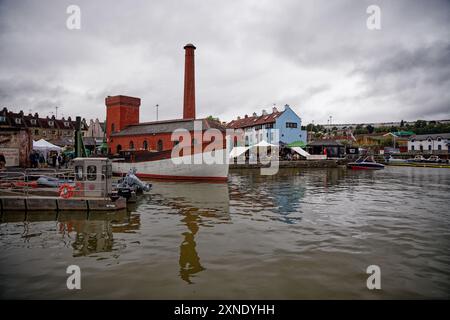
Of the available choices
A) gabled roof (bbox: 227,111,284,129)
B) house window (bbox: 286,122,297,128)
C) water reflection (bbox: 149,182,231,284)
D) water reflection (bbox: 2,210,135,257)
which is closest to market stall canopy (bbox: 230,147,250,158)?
gabled roof (bbox: 227,111,284,129)

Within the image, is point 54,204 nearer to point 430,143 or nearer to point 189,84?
point 189,84

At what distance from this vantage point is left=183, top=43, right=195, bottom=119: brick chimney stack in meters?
37.8

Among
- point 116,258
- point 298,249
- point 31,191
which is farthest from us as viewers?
point 31,191

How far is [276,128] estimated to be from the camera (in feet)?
201

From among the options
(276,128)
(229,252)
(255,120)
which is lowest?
(229,252)

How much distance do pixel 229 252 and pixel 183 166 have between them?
20.3 meters

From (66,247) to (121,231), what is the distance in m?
2.08

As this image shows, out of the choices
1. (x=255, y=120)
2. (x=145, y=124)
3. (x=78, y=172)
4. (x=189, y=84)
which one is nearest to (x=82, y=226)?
(x=78, y=172)

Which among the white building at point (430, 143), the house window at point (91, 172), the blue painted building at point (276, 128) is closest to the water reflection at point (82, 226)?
the house window at point (91, 172)

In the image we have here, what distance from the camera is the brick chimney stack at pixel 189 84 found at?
37.8 m

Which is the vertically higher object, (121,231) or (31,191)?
(31,191)

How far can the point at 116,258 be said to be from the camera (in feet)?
26.7

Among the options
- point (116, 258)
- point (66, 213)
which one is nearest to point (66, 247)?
point (116, 258)
